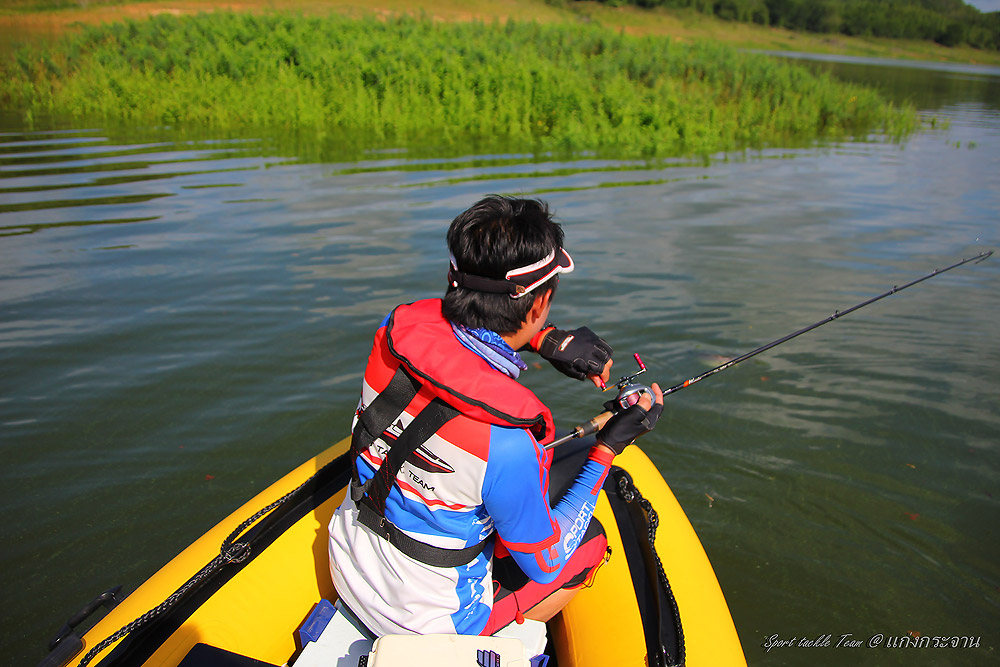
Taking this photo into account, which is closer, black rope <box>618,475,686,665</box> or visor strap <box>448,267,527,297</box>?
visor strap <box>448,267,527,297</box>

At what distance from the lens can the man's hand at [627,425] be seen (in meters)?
2.23

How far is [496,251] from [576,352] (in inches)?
29.0

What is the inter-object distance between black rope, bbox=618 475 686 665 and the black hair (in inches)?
47.6

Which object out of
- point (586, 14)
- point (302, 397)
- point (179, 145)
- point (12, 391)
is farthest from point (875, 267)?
point (586, 14)

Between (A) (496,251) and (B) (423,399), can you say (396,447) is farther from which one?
(A) (496,251)

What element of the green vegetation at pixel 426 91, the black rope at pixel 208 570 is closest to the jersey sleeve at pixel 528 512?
the black rope at pixel 208 570

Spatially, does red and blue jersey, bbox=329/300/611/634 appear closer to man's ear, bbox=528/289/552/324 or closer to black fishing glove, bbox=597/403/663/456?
man's ear, bbox=528/289/552/324

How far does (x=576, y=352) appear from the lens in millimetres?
2396

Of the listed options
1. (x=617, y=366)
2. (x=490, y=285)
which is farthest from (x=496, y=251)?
(x=617, y=366)

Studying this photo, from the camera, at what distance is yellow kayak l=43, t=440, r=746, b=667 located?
219 centimetres

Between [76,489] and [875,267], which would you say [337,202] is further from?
[875,267]

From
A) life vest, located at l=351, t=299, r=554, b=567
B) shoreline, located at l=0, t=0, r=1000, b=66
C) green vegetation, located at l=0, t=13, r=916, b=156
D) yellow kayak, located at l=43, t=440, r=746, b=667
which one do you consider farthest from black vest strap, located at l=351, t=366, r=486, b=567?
shoreline, located at l=0, t=0, r=1000, b=66

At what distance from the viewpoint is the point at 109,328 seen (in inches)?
220

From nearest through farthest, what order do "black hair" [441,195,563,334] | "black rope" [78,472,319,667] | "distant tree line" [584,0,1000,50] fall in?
"black hair" [441,195,563,334] < "black rope" [78,472,319,667] < "distant tree line" [584,0,1000,50]
